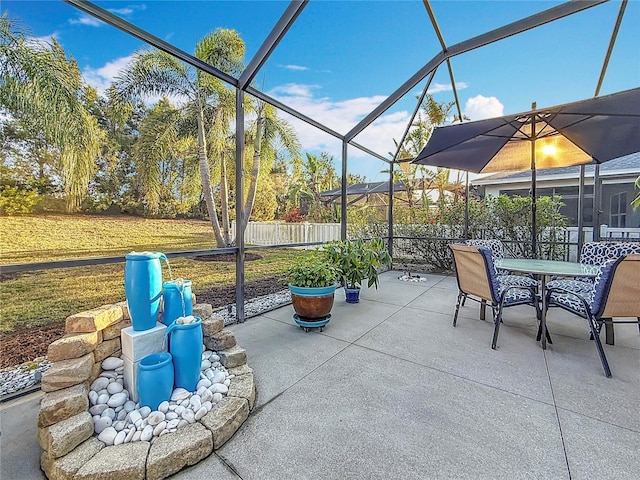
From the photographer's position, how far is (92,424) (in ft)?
4.90

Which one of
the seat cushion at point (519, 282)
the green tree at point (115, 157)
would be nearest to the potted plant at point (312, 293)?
the seat cushion at point (519, 282)

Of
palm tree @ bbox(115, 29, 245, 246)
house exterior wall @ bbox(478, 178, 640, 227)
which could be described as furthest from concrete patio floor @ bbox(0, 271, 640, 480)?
house exterior wall @ bbox(478, 178, 640, 227)

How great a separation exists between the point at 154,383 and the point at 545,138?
17.8 ft

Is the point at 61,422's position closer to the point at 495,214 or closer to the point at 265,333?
the point at 265,333

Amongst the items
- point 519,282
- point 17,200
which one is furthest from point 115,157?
point 519,282

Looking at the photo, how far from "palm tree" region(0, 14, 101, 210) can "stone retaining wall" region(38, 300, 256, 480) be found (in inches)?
97.5

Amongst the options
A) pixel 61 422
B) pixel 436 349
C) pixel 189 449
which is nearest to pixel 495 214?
pixel 436 349

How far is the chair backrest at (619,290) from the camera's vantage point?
7.39ft

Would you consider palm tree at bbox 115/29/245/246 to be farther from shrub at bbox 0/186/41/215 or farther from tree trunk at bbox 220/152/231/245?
shrub at bbox 0/186/41/215

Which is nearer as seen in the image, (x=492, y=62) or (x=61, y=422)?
(x=61, y=422)

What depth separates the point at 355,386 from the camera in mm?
2111

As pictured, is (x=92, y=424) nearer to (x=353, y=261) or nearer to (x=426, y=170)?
(x=353, y=261)

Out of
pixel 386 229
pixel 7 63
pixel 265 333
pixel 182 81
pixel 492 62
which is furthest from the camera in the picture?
pixel 386 229

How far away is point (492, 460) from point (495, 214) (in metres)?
5.81
